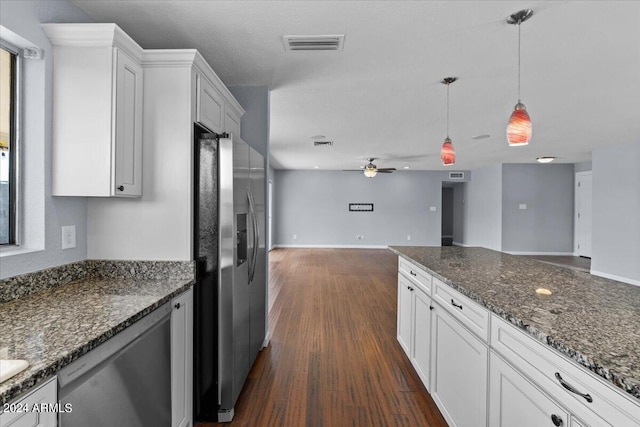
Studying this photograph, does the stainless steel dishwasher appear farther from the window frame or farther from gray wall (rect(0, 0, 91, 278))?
the window frame

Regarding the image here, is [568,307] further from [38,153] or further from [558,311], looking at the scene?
[38,153]

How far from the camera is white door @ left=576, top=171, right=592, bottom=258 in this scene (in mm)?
8078

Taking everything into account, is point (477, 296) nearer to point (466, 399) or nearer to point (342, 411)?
point (466, 399)

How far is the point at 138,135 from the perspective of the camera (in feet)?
5.90

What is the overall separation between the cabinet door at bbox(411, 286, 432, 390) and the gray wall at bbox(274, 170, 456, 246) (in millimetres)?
7665

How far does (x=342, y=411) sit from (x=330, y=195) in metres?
8.24

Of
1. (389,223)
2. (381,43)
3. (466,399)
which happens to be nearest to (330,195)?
(389,223)

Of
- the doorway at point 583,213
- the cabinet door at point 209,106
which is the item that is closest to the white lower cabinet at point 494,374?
the cabinet door at point 209,106

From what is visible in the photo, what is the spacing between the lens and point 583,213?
325 inches

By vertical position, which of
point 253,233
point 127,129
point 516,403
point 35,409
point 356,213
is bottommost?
point 516,403

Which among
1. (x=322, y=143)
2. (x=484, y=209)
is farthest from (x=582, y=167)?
(x=322, y=143)

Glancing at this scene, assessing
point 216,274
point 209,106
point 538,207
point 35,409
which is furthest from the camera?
point 538,207

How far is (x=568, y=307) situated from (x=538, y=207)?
9.07m

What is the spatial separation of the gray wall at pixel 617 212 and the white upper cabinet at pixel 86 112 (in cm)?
764
